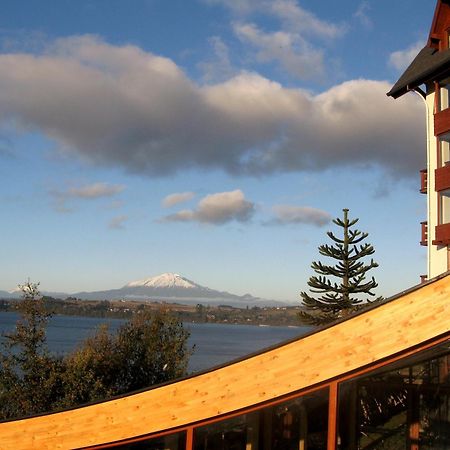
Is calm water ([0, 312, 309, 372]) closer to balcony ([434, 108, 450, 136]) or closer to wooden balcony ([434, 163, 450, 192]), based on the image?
wooden balcony ([434, 163, 450, 192])

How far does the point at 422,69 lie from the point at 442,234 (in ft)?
17.8

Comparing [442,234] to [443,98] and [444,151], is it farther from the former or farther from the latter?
[443,98]

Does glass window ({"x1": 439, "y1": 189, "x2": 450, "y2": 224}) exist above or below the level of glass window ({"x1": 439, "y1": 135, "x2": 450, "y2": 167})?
below

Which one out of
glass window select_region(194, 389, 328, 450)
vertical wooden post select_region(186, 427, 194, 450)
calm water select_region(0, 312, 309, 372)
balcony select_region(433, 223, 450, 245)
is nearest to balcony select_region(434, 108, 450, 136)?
balcony select_region(433, 223, 450, 245)

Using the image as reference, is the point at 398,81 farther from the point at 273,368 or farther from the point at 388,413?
the point at 273,368

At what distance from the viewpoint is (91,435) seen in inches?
305

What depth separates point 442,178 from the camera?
60.1 ft

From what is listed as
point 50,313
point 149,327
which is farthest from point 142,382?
point 50,313

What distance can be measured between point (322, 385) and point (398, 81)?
1613 cm

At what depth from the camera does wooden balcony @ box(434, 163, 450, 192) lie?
1811 cm

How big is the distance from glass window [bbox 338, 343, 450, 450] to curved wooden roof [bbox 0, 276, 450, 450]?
246 centimetres

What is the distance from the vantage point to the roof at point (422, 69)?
59.6ft

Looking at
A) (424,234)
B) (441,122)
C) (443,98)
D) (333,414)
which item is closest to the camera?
(333,414)

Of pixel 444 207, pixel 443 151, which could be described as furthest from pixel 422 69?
pixel 444 207
